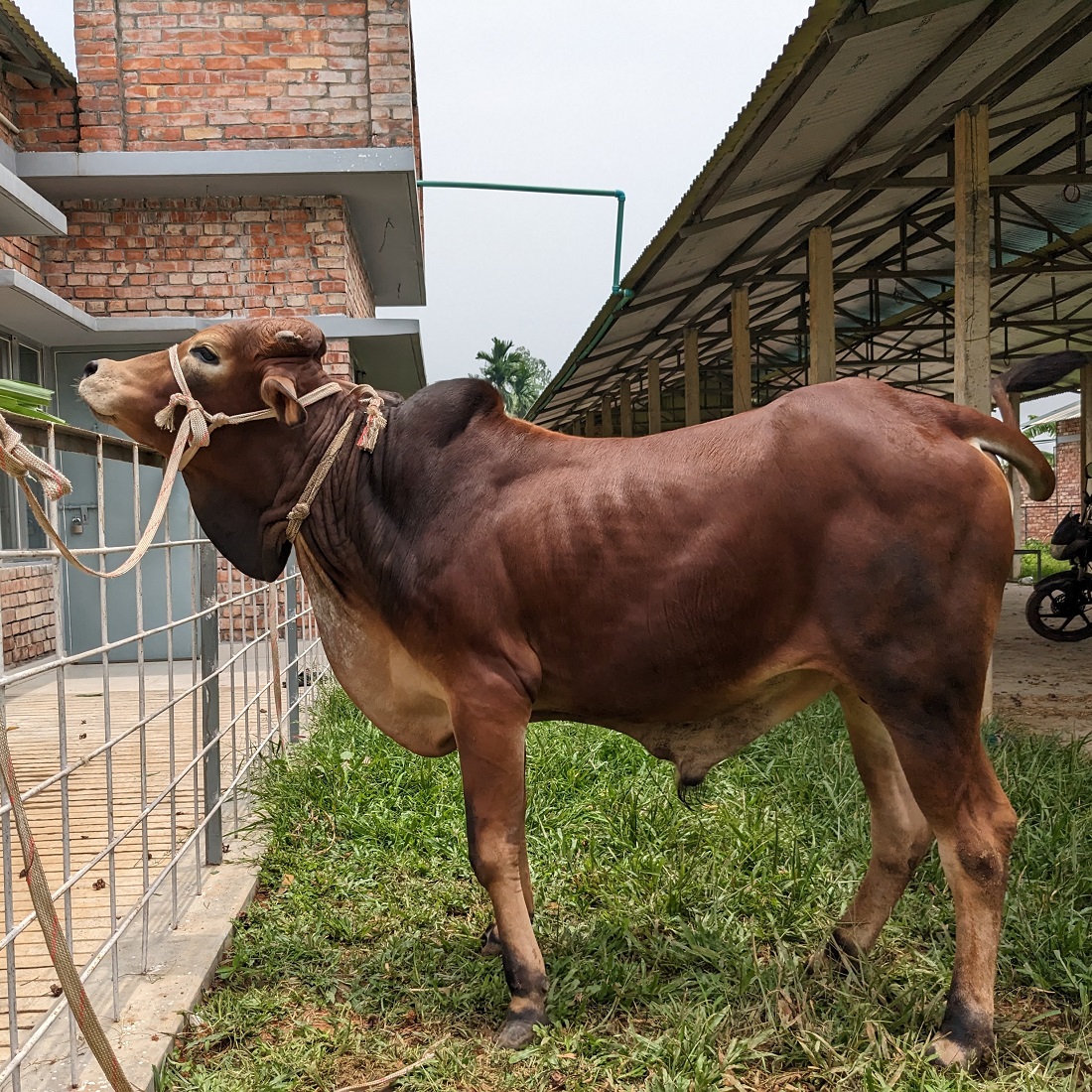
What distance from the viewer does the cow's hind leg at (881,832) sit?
9.62 feet

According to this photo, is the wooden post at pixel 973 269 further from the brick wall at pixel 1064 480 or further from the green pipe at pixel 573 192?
the brick wall at pixel 1064 480

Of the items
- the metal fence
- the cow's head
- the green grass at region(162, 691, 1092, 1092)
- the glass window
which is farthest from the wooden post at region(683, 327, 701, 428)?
the cow's head

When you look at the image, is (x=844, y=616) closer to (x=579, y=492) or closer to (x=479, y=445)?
(x=579, y=492)

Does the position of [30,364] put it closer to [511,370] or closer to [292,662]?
[292,662]

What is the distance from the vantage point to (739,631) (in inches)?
103

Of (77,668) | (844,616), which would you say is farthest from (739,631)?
(77,668)

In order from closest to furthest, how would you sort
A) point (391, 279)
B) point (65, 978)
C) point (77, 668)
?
point (65, 978) < point (77, 668) < point (391, 279)

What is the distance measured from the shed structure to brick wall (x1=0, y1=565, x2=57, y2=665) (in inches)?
190

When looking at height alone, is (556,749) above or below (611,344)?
below

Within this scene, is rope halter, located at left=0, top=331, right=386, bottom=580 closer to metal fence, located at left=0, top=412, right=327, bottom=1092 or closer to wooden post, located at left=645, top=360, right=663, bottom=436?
metal fence, located at left=0, top=412, right=327, bottom=1092

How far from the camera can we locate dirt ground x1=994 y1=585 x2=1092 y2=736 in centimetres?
621

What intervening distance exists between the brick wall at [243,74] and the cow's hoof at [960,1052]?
816cm

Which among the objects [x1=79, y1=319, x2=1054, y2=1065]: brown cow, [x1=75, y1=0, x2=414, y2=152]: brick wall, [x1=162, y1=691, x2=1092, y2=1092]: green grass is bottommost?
[x1=162, y1=691, x2=1092, y2=1092]: green grass

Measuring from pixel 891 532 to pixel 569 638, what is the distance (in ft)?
2.83
